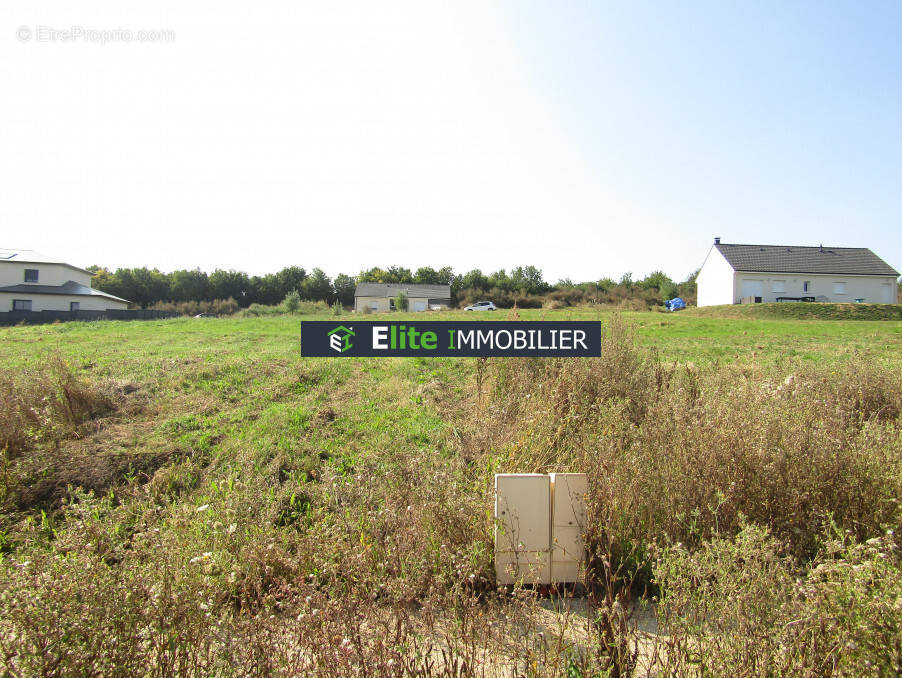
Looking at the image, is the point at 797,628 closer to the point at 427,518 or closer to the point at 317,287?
the point at 427,518

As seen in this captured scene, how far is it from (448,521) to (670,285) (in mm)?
52761

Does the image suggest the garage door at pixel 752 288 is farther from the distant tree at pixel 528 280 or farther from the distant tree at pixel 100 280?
the distant tree at pixel 100 280

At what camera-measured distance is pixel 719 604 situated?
194 cm

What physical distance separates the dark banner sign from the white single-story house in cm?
4179

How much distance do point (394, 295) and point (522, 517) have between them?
48.4 metres

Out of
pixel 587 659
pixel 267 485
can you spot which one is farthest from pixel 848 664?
pixel 267 485

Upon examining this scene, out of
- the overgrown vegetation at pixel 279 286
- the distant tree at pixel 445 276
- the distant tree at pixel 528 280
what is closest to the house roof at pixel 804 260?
the overgrown vegetation at pixel 279 286

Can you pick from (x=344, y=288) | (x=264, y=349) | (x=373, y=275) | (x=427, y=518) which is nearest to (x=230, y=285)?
(x=344, y=288)

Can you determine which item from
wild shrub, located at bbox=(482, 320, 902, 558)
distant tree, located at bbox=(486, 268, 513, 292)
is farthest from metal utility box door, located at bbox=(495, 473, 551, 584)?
distant tree, located at bbox=(486, 268, 513, 292)

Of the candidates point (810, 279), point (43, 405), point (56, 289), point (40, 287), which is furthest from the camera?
point (56, 289)

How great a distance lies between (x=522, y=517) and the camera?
273 cm

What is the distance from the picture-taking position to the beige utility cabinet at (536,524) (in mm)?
2711

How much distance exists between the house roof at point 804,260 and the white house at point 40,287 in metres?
49.4

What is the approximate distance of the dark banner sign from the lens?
6262 millimetres
